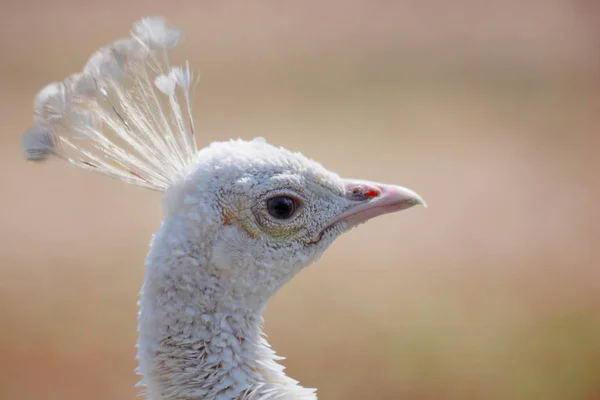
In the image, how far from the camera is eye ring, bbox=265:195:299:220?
39.2 inches

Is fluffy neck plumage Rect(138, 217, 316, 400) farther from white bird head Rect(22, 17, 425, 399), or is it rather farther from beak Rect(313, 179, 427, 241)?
beak Rect(313, 179, 427, 241)

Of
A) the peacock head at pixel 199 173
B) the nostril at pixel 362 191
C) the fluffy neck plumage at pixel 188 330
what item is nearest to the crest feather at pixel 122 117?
the peacock head at pixel 199 173

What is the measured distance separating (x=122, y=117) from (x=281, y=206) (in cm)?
27

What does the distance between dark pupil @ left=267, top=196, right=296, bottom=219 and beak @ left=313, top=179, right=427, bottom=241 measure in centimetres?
6

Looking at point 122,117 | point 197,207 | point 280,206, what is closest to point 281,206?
point 280,206

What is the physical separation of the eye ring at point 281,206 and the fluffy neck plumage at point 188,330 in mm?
101

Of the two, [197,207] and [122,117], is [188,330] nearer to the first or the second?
[197,207]

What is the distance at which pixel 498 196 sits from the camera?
161 inches

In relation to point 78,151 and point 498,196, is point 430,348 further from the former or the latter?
point 78,151

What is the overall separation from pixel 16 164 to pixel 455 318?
2.61 meters

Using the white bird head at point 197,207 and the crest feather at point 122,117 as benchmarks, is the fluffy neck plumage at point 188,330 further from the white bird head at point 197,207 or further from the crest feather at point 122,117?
the crest feather at point 122,117

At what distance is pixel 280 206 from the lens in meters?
1.00

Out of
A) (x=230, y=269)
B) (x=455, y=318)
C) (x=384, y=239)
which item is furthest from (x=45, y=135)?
(x=384, y=239)

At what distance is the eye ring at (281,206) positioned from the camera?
100 centimetres
